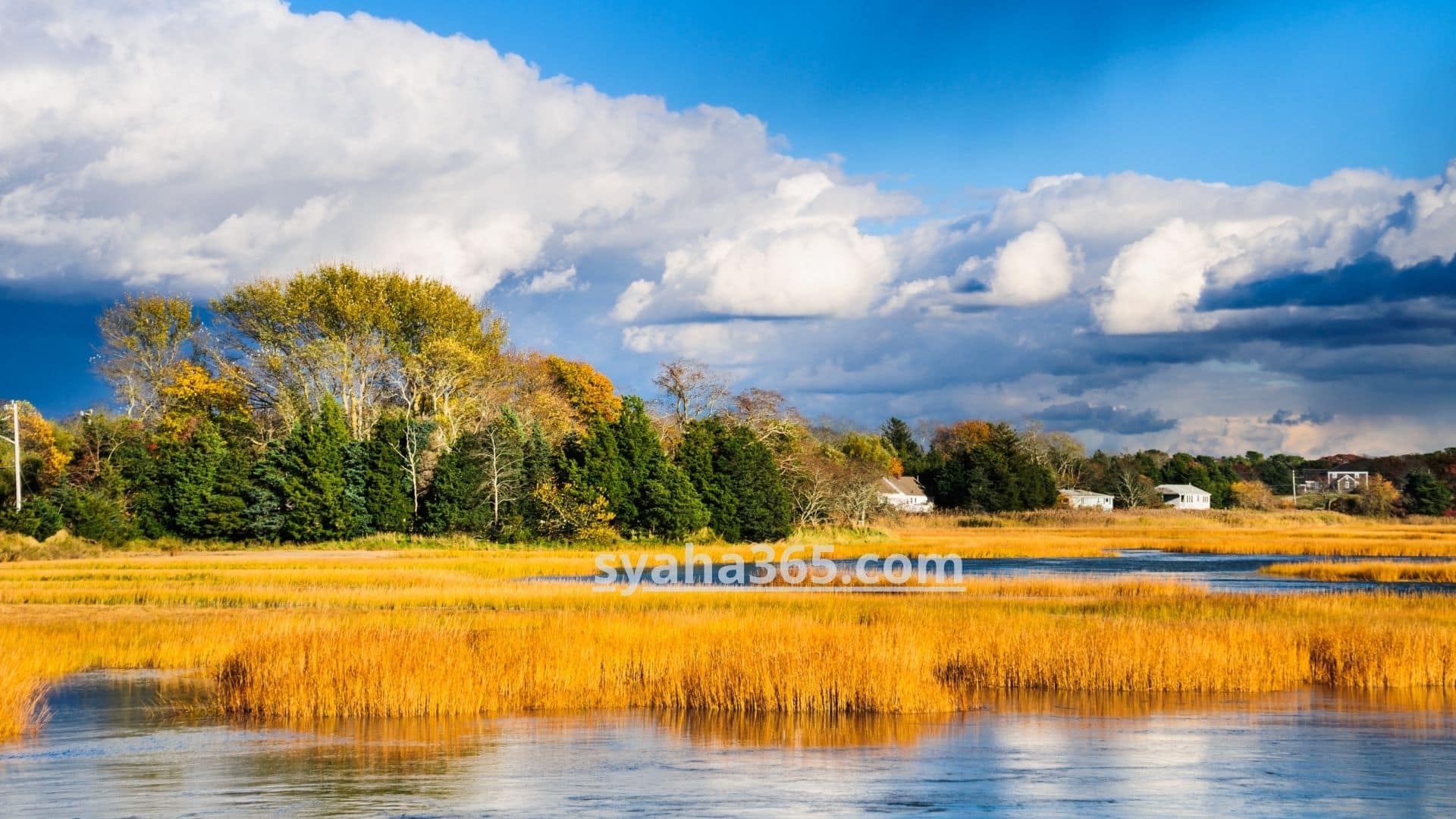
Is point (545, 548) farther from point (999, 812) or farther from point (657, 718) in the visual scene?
point (999, 812)

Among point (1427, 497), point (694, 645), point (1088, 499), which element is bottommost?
point (694, 645)

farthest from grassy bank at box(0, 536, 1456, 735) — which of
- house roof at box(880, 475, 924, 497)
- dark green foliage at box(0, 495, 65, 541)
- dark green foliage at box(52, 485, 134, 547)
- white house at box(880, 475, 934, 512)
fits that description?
house roof at box(880, 475, 924, 497)

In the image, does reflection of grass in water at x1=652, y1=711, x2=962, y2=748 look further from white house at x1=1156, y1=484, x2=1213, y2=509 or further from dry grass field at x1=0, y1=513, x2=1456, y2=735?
white house at x1=1156, y1=484, x2=1213, y2=509

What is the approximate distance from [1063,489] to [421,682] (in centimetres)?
12712

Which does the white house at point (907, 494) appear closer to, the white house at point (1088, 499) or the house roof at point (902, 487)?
the house roof at point (902, 487)

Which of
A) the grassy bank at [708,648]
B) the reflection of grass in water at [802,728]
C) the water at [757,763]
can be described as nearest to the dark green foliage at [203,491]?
the grassy bank at [708,648]

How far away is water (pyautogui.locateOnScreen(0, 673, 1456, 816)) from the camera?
14797 millimetres

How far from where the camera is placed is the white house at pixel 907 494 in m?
124

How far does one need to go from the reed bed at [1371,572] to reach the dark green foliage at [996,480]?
5986cm

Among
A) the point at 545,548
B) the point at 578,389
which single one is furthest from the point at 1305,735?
the point at 578,389

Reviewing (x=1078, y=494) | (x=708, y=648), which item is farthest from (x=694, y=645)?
(x=1078, y=494)

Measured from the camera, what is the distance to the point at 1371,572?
155 ft

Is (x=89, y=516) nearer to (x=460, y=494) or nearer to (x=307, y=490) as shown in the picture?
(x=307, y=490)

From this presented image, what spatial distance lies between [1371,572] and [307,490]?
50598mm
